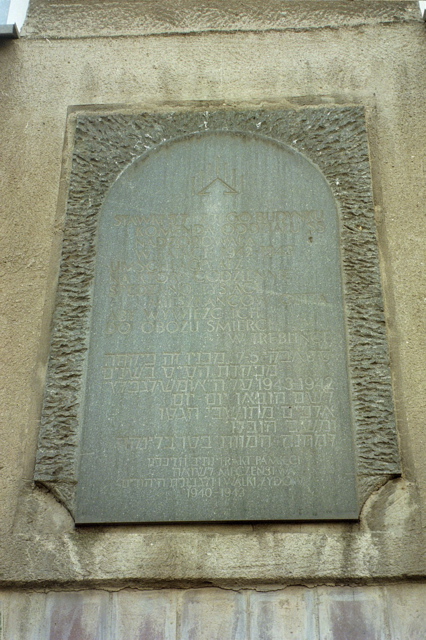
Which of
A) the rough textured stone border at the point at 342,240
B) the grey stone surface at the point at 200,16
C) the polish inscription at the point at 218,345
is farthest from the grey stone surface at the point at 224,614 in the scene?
the grey stone surface at the point at 200,16

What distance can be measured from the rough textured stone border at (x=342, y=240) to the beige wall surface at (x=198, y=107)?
77 millimetres

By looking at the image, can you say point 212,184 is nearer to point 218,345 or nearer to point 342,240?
point 342,240

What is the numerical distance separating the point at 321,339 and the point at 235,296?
49 cm

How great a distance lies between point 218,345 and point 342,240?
2.93 ft

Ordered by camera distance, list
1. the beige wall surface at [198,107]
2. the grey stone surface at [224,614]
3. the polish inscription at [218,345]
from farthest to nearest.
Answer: the polish inscription at [218,345], the beige wall surface at [198,107], the grey stone surface at [224,614]

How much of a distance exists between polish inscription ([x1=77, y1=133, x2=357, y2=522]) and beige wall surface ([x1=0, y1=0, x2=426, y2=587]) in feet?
0.56

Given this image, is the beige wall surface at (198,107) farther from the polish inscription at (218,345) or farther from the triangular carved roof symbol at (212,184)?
the triangular carved roof symbol at (212,184)

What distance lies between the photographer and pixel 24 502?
3625mm

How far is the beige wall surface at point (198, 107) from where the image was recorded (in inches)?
136

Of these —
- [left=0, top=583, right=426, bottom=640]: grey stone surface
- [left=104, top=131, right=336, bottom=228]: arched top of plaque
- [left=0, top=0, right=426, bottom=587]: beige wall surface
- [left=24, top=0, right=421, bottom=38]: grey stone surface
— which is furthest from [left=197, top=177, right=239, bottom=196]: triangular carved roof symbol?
[left=0, top=583, right=426, bottom=640]: grey stone surface

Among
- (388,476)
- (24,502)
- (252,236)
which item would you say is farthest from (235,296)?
(24,502)

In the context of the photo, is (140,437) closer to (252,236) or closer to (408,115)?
(252,236)

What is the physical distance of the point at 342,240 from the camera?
415cm

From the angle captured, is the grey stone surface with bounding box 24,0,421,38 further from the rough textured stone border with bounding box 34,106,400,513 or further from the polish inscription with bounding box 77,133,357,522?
the polish inscription with bounding box 77,133,357,522
